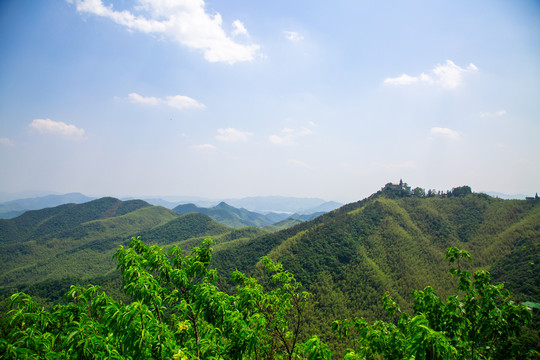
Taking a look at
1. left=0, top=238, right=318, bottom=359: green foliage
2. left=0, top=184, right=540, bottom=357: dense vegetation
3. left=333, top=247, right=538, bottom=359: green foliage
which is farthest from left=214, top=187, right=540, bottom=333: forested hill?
left=333, top=247, right=538, bottom=359: green foliage

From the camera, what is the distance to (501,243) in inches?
3834

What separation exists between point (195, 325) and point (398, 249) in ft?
398

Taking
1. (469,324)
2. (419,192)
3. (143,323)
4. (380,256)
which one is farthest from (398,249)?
(143,323)

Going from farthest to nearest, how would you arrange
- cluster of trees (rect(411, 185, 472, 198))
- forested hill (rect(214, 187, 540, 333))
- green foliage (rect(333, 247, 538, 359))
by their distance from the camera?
1. cluster of trees (rect(411, 185, 472, 198))
2. forested hill (rect(214, 187, 540, 333))
3. green foliage (rect(333, 247, 538, 359))

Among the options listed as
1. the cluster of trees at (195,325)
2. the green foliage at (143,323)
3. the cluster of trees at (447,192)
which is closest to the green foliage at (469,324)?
the cluster of trees at (195,325)

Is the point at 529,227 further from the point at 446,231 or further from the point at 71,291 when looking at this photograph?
the point at 71,291

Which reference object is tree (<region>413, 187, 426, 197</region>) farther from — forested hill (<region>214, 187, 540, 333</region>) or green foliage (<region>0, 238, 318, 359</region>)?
green foliage (<region>0, 238, 318, 359</region>)

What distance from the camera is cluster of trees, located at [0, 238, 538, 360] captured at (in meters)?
4.80

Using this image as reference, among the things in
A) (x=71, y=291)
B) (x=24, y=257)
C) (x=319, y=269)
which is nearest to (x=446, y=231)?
(x=319, y=269)

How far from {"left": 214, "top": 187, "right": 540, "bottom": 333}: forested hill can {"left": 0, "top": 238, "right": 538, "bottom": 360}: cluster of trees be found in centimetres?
6221

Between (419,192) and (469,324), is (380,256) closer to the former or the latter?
(419,192)

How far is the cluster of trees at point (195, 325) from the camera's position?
4.80 m

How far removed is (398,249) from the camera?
4222 inches

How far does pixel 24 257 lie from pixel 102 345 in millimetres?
270571
